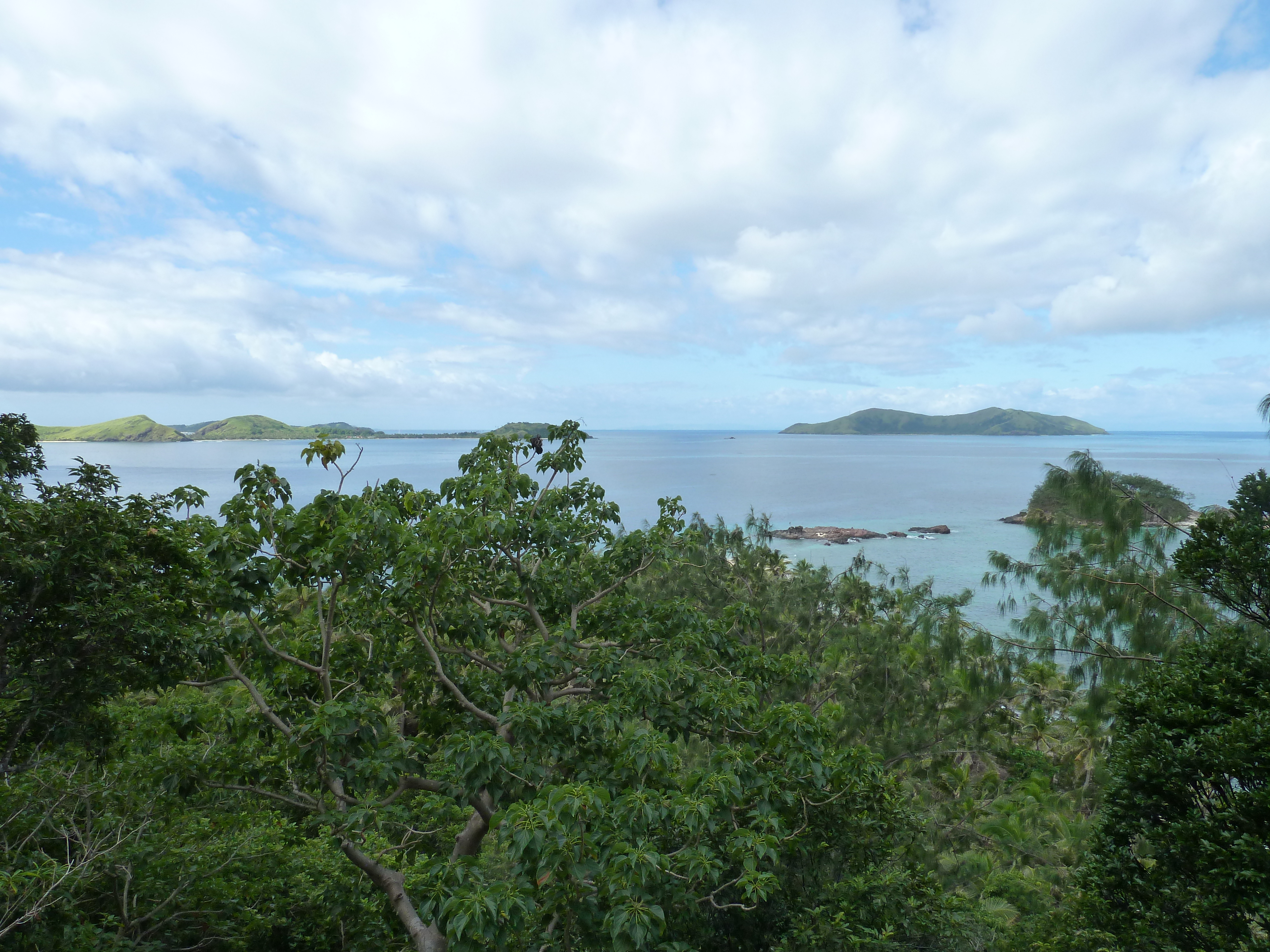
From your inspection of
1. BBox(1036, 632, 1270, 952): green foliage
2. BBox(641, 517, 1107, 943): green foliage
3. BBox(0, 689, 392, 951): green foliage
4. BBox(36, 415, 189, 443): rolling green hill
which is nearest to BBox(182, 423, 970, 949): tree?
BBox(0, 689, 392, 951): green foliage

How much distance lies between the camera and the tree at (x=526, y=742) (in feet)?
11.5

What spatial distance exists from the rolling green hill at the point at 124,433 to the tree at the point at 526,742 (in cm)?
11415

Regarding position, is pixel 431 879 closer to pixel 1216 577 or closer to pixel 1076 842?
pixel 1216 577

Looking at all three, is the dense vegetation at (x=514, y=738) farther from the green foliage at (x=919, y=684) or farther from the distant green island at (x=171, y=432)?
the distant green island at (x=171, y=432)

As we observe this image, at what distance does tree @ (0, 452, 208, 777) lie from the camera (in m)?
4.52

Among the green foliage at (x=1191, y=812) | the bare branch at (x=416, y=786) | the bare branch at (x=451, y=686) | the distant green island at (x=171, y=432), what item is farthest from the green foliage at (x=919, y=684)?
the distant green island at (x=171, y=432)

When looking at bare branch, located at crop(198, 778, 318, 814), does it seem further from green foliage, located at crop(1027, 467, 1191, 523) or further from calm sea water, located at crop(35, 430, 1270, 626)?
green foliage, located at crop(1027, 467, 1191, 523)

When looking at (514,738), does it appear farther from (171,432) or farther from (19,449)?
(171,432)

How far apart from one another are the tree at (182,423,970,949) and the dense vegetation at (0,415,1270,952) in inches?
1.1

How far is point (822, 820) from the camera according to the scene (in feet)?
15.5

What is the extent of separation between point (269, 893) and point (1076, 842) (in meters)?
10.5

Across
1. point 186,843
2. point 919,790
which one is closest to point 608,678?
point 186,843

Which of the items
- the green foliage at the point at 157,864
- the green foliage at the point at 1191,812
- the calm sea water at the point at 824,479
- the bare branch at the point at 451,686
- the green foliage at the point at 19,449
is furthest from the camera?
the calm sea water at the point at 824,479

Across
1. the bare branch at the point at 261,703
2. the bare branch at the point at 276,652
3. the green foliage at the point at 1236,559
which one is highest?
the green foliage at the point at 1236,559
